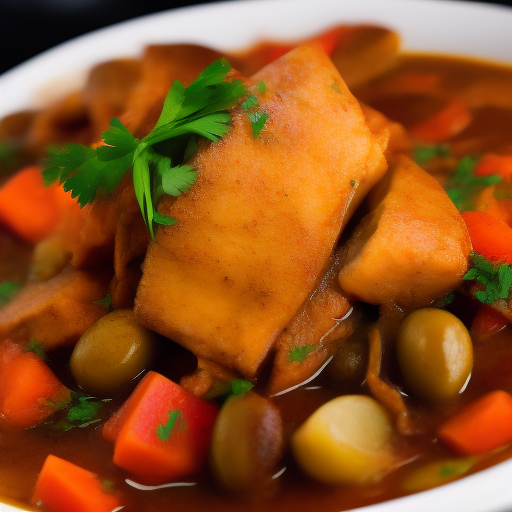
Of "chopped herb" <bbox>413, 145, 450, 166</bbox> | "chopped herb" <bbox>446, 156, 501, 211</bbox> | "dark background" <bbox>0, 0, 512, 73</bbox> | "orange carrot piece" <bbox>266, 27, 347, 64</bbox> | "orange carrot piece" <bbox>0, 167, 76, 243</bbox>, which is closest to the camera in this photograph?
"chopped herb" <bbox>446, 156, 501, 211</bbox>

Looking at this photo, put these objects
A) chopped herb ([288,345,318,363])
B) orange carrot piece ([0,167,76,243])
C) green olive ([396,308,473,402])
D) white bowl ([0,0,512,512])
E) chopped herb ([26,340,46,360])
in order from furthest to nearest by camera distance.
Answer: white bowl ([0,0,512,512]) < orange carrot piece ([0,167,76,243]) < chopped herb ([26,340,46,360]) < chopped herb ([288,345,318,363]) < green olive ([396,308,473,402])

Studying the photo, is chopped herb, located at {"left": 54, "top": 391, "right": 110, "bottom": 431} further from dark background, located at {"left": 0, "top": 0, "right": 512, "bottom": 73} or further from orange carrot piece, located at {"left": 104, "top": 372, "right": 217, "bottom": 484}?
dark background, located at {"left": 0, "top": 0, "right": 512, "bottom": 73}

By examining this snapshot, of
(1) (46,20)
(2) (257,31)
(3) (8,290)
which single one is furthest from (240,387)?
(1) (46,20)

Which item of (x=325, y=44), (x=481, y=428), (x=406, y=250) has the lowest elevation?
(x=481, y=428)

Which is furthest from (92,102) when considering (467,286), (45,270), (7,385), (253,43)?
(467,286)

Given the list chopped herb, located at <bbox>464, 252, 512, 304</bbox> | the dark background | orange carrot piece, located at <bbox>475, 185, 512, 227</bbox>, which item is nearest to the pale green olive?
chopped herb, located at <bbox>464, 252, 512, 304</bbox>

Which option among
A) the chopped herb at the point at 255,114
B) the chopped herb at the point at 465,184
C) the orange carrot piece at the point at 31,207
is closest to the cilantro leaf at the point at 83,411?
the chopped herb at the point at 255,114

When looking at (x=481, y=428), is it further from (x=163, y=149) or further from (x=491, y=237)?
(x=163, y=149)
